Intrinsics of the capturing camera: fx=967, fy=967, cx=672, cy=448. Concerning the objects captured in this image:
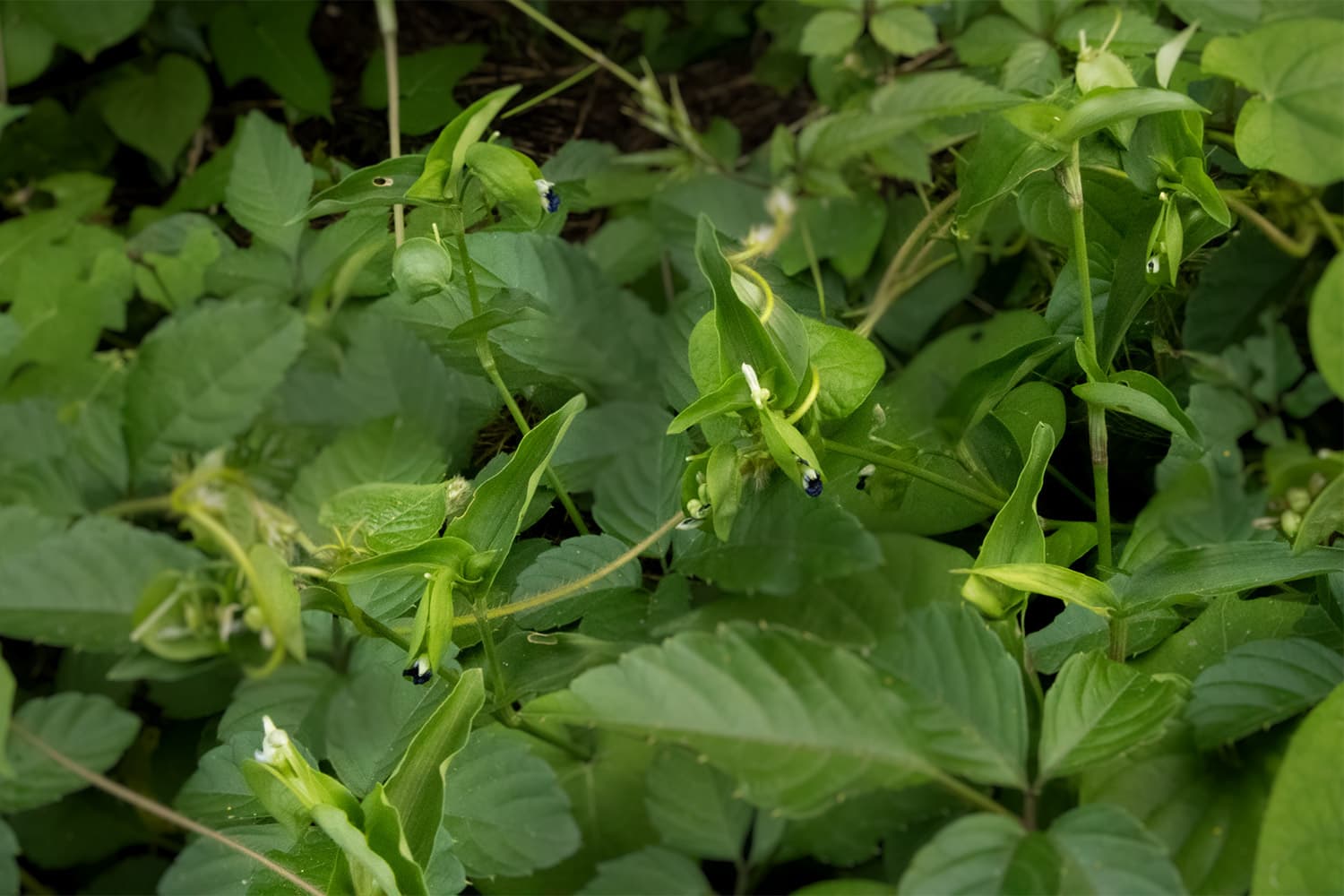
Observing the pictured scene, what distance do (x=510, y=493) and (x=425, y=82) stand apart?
47cm

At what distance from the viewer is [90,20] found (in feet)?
3.22

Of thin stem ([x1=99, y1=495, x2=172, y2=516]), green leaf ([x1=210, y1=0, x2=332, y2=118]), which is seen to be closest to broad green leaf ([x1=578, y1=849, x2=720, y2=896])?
thin stem ([x1=99, y1=495, x2=172, y2=516])

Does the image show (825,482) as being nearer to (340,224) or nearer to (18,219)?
(340,224)

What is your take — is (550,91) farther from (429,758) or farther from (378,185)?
(429,758)

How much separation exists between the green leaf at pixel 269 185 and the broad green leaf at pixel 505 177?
0.22m

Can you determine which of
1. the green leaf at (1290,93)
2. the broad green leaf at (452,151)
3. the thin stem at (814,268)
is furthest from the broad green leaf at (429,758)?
the green leaf at (1290,93)

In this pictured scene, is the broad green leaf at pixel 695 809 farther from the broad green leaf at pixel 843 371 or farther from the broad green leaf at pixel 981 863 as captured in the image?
the broad green leaf at pixel 843 371

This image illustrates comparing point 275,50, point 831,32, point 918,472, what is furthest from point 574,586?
point 275,50

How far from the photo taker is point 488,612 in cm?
45

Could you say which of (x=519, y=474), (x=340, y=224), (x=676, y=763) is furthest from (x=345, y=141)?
(x=676, y=763)

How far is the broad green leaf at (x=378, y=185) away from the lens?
0.45 meters

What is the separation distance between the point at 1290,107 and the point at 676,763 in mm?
466

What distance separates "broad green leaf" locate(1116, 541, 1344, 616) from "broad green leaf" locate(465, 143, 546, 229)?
32 cm

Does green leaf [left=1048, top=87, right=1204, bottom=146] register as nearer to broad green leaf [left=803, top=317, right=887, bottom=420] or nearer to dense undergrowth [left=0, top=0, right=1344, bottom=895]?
dense undergrowth [left=0, top=0, right=1344, bottom=895]
